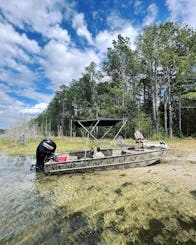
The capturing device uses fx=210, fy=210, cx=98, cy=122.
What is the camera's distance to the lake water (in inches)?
157

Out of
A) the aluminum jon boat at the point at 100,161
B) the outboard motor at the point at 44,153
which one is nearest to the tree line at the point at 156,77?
the aluminum jon boat at the point at 100,161

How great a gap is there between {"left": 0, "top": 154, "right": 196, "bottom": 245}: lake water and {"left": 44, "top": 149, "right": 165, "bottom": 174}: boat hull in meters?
1.02

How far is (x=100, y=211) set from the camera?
5.20 m

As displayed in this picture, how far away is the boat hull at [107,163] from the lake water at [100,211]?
102cm

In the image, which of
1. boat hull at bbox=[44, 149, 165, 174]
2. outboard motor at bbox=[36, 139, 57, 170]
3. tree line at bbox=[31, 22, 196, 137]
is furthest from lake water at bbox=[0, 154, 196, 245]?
tree line at bbox=[31, 22, 196, 137]

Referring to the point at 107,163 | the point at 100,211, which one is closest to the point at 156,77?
the point at 107,163

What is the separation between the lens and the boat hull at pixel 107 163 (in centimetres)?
949

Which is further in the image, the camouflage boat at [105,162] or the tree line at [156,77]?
the tree line at [156,77]

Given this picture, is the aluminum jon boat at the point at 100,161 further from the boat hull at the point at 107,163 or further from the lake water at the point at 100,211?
the lake water at the point at 100,211

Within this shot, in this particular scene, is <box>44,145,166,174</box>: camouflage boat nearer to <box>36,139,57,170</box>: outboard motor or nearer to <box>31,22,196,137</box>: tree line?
Answer: <box>36,139,57,170</box>: outboard motor

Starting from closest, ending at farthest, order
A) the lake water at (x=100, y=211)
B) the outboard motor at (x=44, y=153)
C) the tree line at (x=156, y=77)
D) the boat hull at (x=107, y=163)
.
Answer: the lake water at (x=100, y=211)
the boat hull at (x=107, y=163)
the outboard motor at (x=44, y=153)
the tree line at (x=156, y=77)

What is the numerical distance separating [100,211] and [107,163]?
5044mm

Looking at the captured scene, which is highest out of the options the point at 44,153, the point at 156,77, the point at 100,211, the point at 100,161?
the point at 156,77

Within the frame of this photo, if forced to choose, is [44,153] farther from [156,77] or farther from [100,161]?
[156,77]
